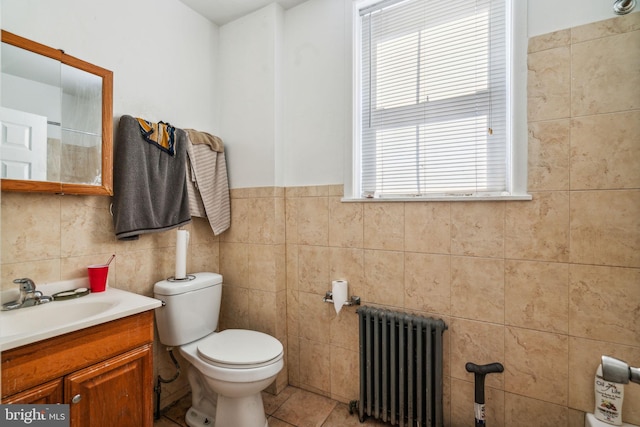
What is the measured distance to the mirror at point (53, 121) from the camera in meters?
1.21

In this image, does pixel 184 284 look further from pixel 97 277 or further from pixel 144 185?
pixel 144 185

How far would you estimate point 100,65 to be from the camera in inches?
60.1

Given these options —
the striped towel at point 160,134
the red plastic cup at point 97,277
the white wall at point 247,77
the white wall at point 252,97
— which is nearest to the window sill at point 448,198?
the white wall at point 247,77

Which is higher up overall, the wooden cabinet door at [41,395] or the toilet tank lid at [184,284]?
the toilet tank lid at [184,284]

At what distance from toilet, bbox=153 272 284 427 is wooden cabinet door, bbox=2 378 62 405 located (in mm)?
567

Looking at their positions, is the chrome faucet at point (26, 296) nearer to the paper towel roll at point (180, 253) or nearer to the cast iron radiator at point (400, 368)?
the paper towel roll at point (180, 253)

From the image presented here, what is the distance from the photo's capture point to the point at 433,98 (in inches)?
63.4

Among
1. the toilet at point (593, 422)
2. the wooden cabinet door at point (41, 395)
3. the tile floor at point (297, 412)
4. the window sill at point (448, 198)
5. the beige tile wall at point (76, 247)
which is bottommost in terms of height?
the tile floor at point (297, 412)

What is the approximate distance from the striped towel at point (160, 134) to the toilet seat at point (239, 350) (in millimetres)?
1108

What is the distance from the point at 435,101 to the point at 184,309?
5.89ft

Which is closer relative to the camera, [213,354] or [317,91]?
[213,354]

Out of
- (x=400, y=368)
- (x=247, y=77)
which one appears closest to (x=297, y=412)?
(x=400, y=368)

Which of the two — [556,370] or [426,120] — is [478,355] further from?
[426,120]

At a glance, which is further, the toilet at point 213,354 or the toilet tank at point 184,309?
the toilet tank at point 184,309
